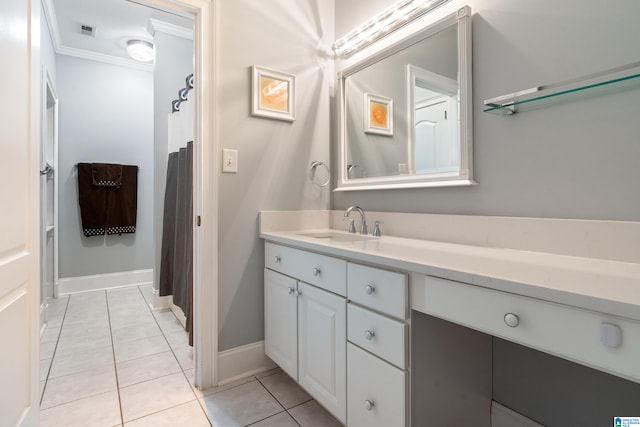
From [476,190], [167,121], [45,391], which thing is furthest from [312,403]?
[167,121]

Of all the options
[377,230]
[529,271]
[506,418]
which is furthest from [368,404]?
[377,230]

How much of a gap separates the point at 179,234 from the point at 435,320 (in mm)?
2123

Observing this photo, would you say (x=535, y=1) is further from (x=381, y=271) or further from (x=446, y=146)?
(x=381, y=271)

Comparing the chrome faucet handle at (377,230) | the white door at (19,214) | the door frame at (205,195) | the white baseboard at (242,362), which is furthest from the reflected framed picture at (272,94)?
the white baseboard at (242,362)

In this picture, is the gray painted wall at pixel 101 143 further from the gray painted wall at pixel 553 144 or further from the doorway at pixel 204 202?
the gray painted wall at pixel 553 144

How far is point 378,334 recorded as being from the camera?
108 cm

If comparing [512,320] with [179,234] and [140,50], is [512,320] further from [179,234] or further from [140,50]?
[140,50]

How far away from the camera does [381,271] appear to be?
3.54 feet

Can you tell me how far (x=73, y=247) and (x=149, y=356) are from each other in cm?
219

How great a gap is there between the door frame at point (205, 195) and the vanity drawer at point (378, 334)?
85 centimetres

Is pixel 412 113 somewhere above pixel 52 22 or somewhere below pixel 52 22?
below

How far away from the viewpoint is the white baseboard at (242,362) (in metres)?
1.74

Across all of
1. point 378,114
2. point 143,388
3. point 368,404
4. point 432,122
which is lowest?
point 143,388

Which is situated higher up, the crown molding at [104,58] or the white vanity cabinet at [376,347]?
the crown molding at [104,58]
